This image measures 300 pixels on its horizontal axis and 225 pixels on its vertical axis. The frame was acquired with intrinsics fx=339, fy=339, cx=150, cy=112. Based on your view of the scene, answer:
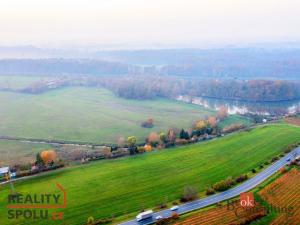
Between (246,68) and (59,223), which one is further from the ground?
(246,68)

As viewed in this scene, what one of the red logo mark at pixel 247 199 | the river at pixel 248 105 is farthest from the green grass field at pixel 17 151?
the river at pixel 248 105

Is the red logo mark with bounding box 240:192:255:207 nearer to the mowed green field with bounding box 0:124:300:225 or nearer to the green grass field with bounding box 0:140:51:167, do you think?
the mowed green field with bounding box 0:124:300:225

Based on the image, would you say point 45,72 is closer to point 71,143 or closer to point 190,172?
point 71,143

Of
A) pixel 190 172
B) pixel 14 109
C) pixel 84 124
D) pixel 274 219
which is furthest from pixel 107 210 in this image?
pixel 14 109

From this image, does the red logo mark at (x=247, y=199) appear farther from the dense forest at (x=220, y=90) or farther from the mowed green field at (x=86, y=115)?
the dense forest at (x=220, y=90)

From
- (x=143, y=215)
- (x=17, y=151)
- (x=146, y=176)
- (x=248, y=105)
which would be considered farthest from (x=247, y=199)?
(x=248, y=105)

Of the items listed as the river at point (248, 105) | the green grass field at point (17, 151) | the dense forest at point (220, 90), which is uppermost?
the dense forest at point (220, 90)

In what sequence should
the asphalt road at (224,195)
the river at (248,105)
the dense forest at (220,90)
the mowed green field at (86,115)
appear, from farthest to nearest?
1. the dense forest at (220,90)
2. the river at (248,105)
3. the mowed green field at (86,115)
4. the asphalt road at (224,195)
